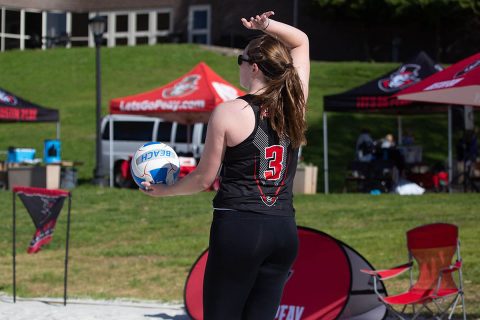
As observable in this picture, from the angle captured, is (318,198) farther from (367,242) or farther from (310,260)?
(310,260)

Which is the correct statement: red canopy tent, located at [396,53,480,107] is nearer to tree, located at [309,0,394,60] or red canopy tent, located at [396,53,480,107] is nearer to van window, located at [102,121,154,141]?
van window, located at [102,121,154,141]

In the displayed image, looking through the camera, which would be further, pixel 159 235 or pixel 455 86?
pixel 159 235

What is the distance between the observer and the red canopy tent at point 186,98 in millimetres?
20188

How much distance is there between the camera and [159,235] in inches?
564

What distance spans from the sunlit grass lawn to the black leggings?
517cm

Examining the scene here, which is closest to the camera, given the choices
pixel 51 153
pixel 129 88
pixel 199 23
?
pixel 51 153

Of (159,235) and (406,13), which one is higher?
(406,13)

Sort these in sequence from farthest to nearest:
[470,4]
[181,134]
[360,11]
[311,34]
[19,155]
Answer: [311,34]
[360,11]
[470,4]
[181,134]
[19,155]

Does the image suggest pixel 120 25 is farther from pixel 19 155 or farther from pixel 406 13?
pixel 19 155

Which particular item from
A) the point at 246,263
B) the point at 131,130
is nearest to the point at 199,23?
the point at 131,130

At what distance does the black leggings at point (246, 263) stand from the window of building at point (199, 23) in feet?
161

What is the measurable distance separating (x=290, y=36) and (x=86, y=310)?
198 inches

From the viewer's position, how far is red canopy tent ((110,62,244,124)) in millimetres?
20188

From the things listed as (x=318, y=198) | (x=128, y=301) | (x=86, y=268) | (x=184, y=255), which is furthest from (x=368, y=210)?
(x=128, y=301)
